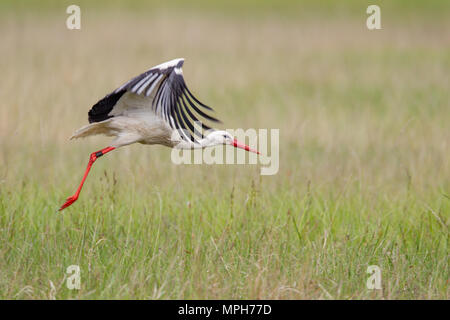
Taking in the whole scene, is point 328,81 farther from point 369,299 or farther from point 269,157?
point 369,299

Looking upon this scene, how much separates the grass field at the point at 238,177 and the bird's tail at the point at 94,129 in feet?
1.76

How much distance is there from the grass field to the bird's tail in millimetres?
536

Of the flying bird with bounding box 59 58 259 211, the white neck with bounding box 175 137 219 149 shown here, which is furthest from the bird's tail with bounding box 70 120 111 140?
the white neck with bounding box 175 137 219 149

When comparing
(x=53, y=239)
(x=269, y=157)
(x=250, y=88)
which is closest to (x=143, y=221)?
(x=53, y=239)

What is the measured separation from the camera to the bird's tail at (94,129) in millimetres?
6601

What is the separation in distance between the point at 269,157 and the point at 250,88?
4783 millimetres

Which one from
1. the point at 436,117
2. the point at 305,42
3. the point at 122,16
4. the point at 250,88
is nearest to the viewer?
the point at 436,117

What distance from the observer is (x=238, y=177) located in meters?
8.09

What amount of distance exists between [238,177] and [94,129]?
6.51ft

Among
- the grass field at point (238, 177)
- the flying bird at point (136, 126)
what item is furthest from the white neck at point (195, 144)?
the grass field at point (238, 177)

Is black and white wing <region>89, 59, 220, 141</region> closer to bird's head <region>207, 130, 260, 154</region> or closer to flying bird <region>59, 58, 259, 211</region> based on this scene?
flying bird <region>59, 58, 259, 211</region>

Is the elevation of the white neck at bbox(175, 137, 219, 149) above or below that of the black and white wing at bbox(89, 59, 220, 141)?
below

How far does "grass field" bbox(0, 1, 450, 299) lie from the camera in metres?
5.34

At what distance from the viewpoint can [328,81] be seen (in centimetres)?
1468
